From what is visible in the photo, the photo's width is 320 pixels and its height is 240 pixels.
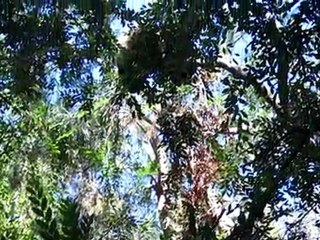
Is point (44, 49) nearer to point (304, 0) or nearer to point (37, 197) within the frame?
point (304, 0)

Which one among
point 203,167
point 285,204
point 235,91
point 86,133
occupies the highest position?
point 86,133

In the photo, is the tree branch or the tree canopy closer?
the tree canopy

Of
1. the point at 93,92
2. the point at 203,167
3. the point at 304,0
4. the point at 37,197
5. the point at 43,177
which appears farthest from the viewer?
the point at 43,177

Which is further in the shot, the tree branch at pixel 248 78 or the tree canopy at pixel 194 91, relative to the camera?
the tree branch at pixel 248 78

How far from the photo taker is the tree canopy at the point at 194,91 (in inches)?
85.4

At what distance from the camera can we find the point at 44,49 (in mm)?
2836

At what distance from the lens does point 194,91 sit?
11.8 feet

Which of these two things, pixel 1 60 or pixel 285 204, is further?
pixel 1 60

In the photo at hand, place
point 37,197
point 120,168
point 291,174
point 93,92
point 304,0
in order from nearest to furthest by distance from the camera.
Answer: point 37,197 → point 304,0 → point 291,174 → point 93,92 → point 120,168

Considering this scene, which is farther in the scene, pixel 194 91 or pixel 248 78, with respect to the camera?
pixel 194 91

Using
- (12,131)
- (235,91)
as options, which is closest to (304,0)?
(235,91)

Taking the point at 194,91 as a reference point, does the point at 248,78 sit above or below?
below

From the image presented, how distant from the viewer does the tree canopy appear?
2.17 m

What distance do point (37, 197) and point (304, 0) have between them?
1210 millimetres
